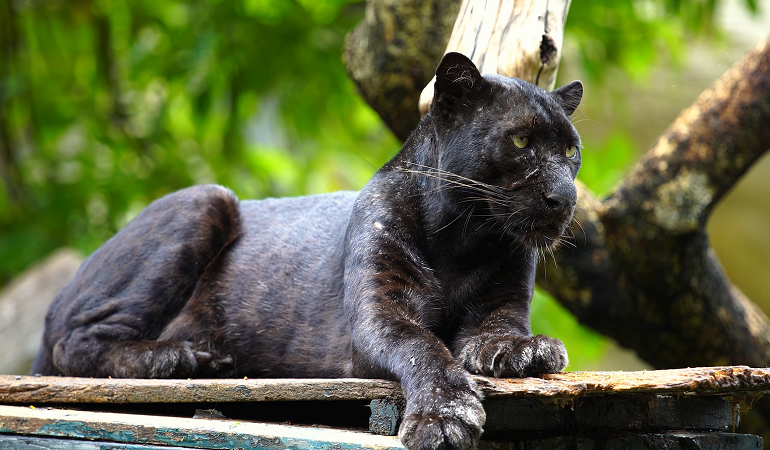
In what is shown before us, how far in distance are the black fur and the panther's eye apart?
1 cm

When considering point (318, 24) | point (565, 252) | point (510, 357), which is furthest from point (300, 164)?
point (510, 357)

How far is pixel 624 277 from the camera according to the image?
5344 mm

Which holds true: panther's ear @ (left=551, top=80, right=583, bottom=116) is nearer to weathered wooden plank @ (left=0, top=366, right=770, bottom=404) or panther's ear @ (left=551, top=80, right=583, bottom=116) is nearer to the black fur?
the black fur

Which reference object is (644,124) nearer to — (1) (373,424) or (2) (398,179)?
(2) (398,179)

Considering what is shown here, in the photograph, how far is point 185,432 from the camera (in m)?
Answer: 2.39

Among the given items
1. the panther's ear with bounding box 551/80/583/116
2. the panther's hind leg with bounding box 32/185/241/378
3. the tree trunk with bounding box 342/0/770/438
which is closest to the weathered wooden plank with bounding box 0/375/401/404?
the panther's hind leg with bounding box 32/185/241/378

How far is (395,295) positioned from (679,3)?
13.4ft

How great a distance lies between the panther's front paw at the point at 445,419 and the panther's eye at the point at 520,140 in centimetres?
99

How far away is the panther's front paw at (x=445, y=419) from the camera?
2164 mm

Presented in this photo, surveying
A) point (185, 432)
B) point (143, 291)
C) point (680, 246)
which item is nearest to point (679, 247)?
point (680, 246)

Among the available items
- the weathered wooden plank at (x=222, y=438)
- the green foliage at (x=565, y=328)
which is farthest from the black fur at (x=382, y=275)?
the green foliage at (x=565, y=328)

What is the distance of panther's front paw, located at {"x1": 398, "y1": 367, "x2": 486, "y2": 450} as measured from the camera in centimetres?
216

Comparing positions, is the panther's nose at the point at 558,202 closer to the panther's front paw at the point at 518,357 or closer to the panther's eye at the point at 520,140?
the panther's eye at the point at 520,140

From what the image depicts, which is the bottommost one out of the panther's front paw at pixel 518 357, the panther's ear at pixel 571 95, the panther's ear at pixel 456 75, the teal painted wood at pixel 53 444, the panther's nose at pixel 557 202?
the teal painted wood at pixel 53 444
